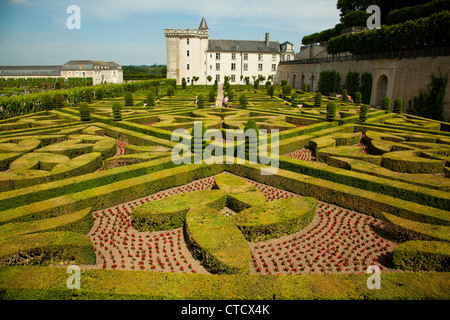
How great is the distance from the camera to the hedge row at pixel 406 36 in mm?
23984

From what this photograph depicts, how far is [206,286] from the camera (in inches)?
189

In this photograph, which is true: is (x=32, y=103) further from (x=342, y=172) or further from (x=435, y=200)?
(x=435, y=200)

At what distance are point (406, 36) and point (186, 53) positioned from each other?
43.7 metres

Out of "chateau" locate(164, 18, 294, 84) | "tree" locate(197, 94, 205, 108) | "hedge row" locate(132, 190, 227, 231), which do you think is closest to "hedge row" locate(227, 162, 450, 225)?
"hedge row" locate(132, 190, 227, 231)

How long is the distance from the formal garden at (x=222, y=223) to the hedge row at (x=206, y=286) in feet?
0.07

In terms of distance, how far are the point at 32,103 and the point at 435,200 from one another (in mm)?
27313

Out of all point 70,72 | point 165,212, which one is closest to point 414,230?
point 165,212

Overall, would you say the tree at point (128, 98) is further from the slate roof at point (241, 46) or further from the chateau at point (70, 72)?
the chateau at point (70, 72)

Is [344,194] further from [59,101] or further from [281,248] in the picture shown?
[59,101]

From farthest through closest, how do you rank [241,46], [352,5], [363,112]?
1. [241,46]
2. [352,5]
3. [363,112]

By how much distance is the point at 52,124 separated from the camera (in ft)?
60.8

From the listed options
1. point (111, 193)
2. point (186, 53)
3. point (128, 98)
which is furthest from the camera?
point (186, 53)

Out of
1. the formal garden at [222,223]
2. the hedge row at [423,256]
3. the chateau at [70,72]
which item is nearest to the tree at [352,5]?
the formal garden at [222,223]

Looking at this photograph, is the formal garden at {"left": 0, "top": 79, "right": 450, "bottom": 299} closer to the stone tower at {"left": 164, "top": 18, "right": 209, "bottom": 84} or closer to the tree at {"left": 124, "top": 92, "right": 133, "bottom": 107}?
the tree at {"left": 124, "top": 92, "right": 133, "bottom": 107}
